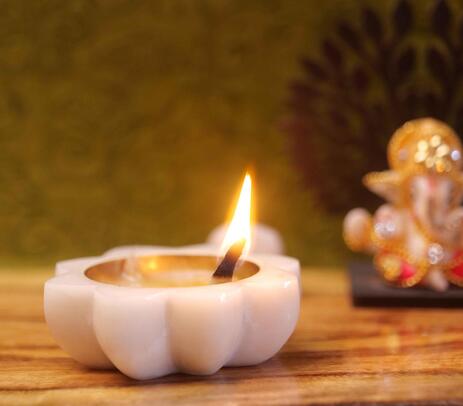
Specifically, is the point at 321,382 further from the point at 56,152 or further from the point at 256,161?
the point at 56,152

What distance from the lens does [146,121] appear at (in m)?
0.96

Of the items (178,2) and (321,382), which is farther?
(178,2)

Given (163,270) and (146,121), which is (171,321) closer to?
(163,270)

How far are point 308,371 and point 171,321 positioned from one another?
0.13 metres

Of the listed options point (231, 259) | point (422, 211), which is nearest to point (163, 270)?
point (231, 259)

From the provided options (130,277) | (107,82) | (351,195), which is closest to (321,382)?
(130,277)

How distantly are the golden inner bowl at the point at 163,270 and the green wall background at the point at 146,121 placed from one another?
0.38m

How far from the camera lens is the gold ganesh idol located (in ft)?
2.42

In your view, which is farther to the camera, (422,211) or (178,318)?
(422,211)

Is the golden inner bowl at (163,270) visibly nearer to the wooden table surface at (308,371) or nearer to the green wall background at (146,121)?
the wooden table surface at (308,371)

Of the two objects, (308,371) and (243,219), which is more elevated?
(243,219)

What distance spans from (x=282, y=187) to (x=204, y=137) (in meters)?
0.14

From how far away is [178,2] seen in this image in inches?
37.0

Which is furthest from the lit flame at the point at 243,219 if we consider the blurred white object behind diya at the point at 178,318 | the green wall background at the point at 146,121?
the green wall background at the point at 146,121
